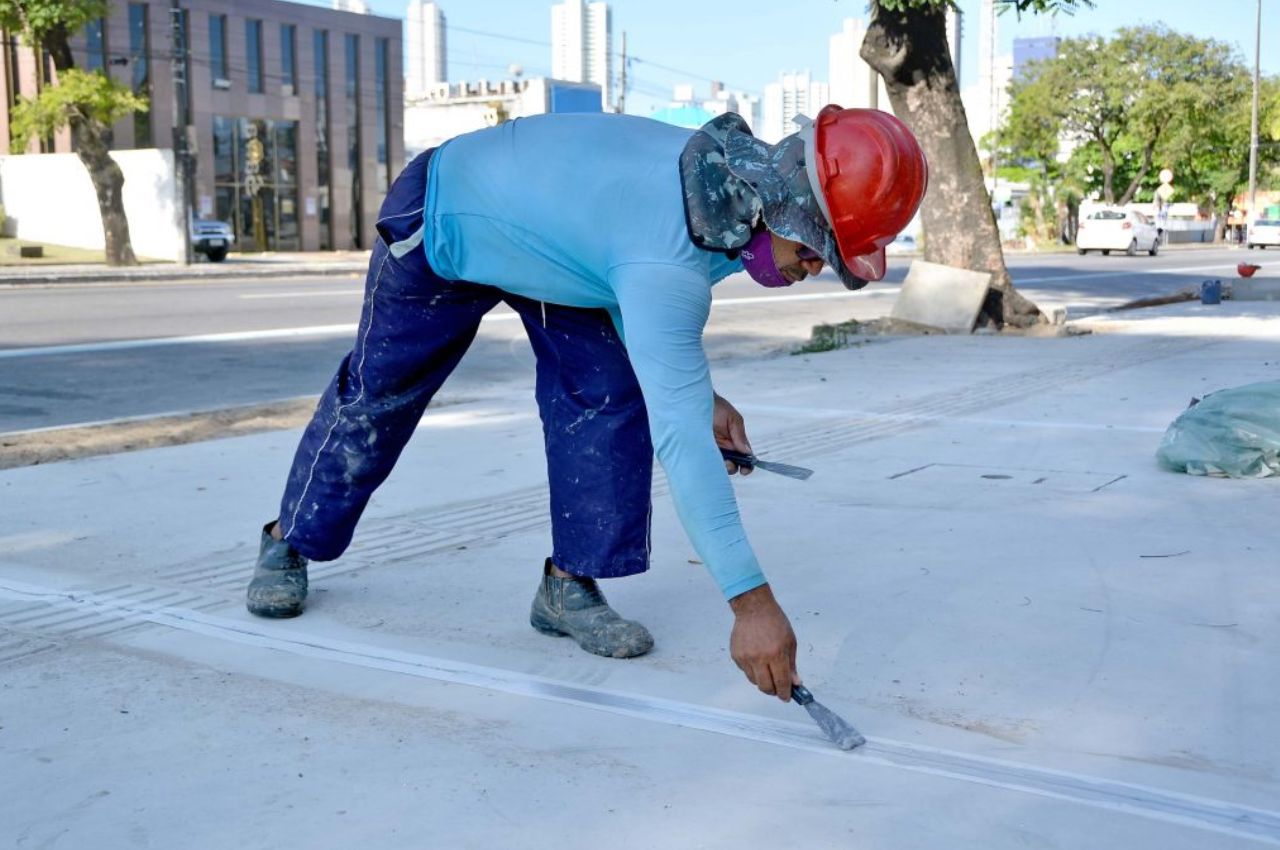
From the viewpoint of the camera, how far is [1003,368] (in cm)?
960

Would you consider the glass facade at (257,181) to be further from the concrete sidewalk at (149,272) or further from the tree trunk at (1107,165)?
the tree trunk at (1107,165)

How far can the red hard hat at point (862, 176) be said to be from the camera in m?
2.62

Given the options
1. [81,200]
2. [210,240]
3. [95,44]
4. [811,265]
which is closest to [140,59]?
[95,44]

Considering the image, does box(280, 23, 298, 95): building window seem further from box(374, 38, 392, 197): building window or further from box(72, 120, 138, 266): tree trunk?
box(72, 120, 138, 266): tree trunk

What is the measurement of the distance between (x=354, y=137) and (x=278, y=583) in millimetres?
47549

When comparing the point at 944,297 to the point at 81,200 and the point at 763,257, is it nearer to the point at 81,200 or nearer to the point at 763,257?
the point at 763,257

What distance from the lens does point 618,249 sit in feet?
8.74

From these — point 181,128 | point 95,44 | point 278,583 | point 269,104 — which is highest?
point 95,44

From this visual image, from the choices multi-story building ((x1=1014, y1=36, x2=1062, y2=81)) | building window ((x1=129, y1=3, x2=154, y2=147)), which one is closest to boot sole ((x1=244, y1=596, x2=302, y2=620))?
building window ((x1=129, y1=3, x2=154, y2=147))

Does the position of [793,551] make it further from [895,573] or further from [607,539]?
[607,539]

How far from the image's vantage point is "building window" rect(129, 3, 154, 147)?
4241cm

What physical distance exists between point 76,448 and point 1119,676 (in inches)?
201

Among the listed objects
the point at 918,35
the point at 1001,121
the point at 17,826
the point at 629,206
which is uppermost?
the point at 1001,121

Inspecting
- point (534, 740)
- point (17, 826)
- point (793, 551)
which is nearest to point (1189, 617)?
point (793, 551)
